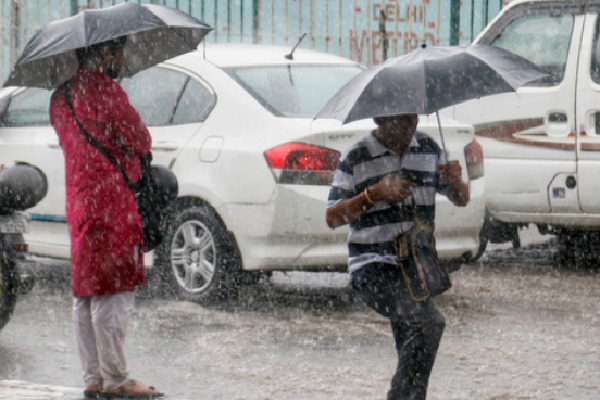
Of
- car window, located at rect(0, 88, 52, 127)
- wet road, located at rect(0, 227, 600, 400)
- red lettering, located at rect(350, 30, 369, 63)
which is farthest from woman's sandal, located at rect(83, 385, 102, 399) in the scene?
red lettering, located at rect(350, 30, 369, 63)

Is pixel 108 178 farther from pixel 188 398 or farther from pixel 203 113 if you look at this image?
pixel 203 113

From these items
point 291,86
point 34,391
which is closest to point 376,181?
point 34,391

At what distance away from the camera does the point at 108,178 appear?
604 cm

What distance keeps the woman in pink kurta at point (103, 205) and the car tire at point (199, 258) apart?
9.02 feet

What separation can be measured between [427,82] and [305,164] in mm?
3267

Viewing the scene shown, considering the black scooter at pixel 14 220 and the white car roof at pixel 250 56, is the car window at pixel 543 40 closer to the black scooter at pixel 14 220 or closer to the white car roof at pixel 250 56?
the white car roof at pixel 250 56

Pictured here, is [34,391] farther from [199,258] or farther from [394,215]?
[199,258]

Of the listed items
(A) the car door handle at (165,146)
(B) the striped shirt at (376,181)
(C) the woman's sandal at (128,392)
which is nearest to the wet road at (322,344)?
(C) the woman's sandal at (128,392)

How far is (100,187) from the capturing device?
6031mm

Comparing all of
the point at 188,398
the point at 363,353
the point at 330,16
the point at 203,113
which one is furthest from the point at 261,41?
the point at 188,398

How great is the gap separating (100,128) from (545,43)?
18.6 feet

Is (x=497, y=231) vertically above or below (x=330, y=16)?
below

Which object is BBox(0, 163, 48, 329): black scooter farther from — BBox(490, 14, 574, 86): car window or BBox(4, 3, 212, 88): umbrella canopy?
BBox(490, 14, 574, 86): car window

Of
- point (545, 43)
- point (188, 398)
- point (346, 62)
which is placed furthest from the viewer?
point (545, 43)
